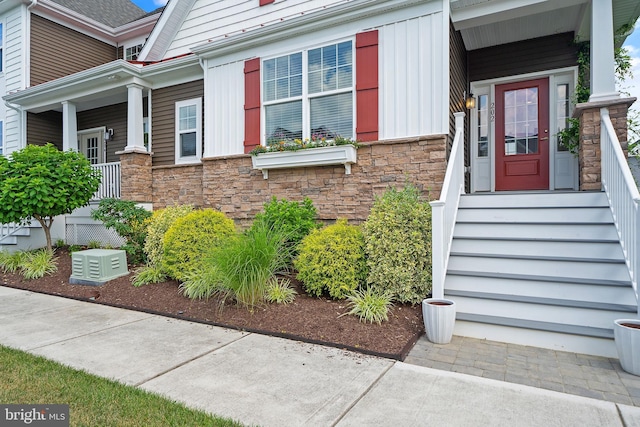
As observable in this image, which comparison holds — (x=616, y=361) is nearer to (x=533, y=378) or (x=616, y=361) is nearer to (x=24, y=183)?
(x=533, y=378)

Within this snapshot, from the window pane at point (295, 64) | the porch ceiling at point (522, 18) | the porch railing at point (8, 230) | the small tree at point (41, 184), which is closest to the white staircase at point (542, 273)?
the porch ceiling at point (522, 18)

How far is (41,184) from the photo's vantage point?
262 inches

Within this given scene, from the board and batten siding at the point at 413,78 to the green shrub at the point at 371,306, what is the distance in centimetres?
254

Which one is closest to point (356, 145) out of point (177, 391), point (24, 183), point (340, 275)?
point (340, 275)

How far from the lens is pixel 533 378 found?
2812 mm

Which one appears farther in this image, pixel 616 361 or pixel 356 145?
pixel 356 145

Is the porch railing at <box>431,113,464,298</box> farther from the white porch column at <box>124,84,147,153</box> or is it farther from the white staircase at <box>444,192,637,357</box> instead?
the white porch column at <box>124,84,147,153</box>

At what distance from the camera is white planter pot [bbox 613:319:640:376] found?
2.78 m

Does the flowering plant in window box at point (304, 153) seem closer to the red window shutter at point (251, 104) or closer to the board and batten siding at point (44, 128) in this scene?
the red window shutter at point (251, 104)

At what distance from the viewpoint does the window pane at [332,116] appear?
19.6 ft

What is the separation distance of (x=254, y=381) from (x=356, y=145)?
391cm

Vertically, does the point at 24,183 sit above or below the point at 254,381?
above

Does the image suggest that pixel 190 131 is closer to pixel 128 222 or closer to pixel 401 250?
pixel 128 222

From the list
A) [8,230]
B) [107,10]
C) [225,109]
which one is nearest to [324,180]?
[225,109]
